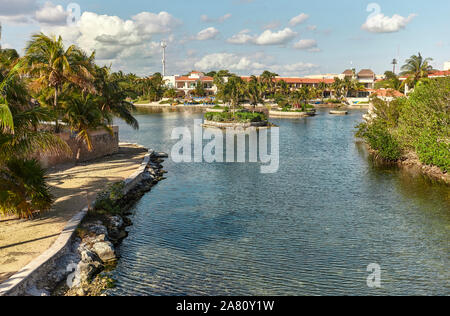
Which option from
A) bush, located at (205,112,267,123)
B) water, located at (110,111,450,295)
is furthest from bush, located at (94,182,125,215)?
bush, located at (205,112,267,123)

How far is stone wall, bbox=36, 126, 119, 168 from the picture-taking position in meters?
27.4

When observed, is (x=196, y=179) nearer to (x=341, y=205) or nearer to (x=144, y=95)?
(x=341, y=205)

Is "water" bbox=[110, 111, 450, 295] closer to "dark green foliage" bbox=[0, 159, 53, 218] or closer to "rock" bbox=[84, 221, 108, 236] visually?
"rock" bbox=[84, 221, 108, 236]

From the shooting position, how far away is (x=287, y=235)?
1805 centimetres

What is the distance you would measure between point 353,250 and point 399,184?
13.7 meters

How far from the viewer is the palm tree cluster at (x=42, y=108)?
14258 mm

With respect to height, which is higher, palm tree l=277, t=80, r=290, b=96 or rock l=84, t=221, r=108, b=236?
palm tree l=277, t=80, r=290, b=96

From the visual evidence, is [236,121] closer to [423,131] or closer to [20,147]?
[423,131]

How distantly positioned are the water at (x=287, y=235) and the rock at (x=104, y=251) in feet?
1.53

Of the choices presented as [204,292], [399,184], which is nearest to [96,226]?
[204,292]

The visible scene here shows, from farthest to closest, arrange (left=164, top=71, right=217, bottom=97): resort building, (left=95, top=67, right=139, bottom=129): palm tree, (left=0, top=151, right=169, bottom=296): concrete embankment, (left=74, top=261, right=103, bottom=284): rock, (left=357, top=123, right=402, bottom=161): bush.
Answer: (left=164, top=71, right=217, bottom=97): resort building, (left=357, top=123, right=402, bottom=161): bush, (left=95, top=67, right=139, bottom=129): palm tree, (left=74, top=261, right=103, bottom=284): rock, (left=0, top=151, right=169, bottom=296): concrete embankment

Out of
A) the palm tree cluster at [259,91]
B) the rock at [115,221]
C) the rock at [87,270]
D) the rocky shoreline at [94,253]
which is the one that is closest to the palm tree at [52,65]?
the rocky shoreline at [94,253]

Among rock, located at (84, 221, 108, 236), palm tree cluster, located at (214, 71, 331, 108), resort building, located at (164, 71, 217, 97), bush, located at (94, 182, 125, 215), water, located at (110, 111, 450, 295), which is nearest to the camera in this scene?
water, located at (110, 111, 450, 295)

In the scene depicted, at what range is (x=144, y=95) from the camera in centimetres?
14500
